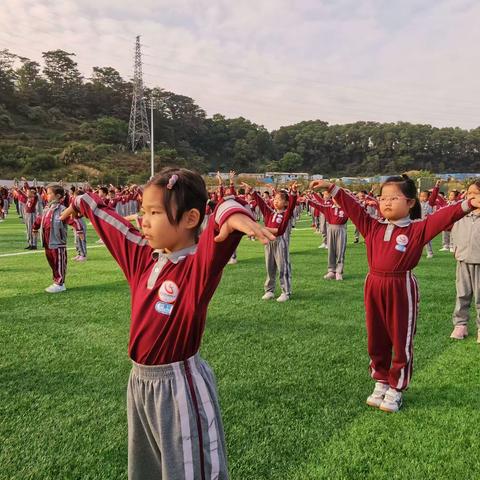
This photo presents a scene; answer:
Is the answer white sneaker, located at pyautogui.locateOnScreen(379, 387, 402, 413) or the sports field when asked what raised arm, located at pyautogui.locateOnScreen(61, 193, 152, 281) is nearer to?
the sports field

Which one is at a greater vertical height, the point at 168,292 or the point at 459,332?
the point at 168,292

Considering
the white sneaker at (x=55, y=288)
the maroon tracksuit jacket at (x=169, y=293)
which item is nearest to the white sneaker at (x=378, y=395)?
the maroon tracksuit jacket at (x=169, y=293)

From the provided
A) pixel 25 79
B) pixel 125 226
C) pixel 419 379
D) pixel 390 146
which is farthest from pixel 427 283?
pixel 390 146

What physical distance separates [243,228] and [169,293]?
26.1 inches

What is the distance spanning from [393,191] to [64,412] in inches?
134

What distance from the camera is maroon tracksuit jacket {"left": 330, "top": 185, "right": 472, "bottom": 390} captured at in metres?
3.99

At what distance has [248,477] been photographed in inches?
121

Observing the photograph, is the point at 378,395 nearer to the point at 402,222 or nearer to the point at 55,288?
the point at 402,222

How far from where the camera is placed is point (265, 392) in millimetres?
4383

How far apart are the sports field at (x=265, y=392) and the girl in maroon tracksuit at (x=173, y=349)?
120 cm

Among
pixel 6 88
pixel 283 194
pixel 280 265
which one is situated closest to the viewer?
pixel 283 194

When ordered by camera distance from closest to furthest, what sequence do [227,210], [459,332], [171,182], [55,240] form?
[227,210], [171,182], [459,332], [55,240]

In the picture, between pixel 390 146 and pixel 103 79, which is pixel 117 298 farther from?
pixel 390 146

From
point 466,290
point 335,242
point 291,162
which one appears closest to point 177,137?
point 291,162
